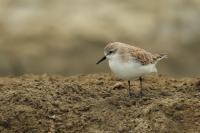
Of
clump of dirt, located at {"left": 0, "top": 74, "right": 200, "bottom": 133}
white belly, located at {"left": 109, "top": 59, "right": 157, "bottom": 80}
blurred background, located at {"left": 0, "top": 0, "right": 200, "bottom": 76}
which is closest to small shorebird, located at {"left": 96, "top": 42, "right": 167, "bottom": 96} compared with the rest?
white belly, located at {"left": 109, "top": 59, "right": 157, "bottom": 80}

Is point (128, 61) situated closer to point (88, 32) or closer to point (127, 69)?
point (127, 69)

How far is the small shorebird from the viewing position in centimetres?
1130

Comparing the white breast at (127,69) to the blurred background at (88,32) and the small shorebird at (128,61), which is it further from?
the blurred background at (88,32)

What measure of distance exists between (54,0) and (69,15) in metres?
1.03

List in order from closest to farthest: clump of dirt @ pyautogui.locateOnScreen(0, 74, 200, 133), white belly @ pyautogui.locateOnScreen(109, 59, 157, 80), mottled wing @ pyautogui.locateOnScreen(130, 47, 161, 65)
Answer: clump of dirt @ pyautogui.locateOnScreen(0, 74, 200, 133) < white belly @ pyautogui.locateOnScreen(109, 59, 157, 80) < mottled wing @ pyautogui.locateOnScreen(130, 47, 161, 65)

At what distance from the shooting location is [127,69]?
11.3m

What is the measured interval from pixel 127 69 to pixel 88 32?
1136 centimetres

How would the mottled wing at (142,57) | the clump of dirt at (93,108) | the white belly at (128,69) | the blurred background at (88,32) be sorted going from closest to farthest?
the clump of dirt at (93,108) < the white belly at (128,69) < the mottled wing at (142,57) < the blurred background at (88,32)

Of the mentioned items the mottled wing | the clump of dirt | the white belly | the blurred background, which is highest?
the blurred background

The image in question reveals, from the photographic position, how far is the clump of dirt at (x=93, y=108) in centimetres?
1032

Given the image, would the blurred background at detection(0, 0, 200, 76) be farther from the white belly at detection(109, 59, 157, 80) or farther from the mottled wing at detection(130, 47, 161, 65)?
the white belly at detection(109, 59, 157, 80)

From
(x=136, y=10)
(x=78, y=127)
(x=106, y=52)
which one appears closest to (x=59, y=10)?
(x=136, y=10)

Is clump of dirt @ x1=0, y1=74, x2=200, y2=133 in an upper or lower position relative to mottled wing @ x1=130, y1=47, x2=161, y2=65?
lower

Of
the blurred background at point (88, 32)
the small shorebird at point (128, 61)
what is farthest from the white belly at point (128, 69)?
the blurred background at point (88, 32)
